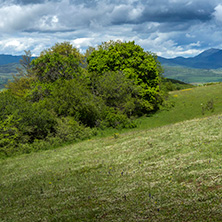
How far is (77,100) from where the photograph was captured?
47.8m

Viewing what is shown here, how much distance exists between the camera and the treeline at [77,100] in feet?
133

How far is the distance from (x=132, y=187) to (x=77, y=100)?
3609cm

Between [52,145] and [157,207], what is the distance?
105 ft

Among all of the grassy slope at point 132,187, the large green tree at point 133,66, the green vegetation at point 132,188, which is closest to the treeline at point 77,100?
the large green tree at point 133,66

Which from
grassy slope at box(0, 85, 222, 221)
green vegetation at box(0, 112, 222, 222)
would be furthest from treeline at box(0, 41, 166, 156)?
green vegetation at box(0, 112, 222, 222)

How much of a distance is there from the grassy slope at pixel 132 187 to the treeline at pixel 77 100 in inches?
728

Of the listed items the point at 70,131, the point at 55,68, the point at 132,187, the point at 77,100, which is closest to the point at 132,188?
the point at 132,187

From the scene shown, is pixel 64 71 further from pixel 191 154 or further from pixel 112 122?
pixel 191 154

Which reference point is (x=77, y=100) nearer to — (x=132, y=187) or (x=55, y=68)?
(x=55, y=68)

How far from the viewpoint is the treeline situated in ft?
133

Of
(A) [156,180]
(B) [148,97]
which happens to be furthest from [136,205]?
(B) [148,97]

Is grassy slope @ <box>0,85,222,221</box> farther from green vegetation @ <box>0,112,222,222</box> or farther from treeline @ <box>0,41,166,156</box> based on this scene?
treeline @ <box>0,41,166,156</box>

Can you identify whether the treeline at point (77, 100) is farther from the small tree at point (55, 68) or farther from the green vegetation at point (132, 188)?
the green vegetation at point (132, 188)

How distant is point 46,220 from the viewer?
1098cm
